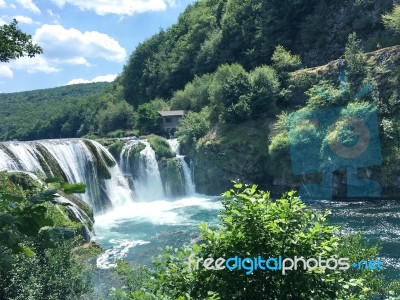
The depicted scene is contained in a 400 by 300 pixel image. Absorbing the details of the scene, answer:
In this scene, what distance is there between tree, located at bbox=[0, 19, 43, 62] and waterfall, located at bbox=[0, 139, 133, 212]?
17.6 metres

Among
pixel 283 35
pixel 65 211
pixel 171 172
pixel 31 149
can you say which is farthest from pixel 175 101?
pixel 65 211

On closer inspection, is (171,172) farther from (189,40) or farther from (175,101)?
(189,40)

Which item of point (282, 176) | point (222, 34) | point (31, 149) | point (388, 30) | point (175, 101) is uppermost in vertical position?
point (222, 34)

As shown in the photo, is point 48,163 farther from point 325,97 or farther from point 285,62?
point 285,62

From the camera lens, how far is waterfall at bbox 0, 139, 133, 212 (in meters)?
22.9

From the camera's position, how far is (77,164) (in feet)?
90.0

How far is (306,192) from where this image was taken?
27.5 metres

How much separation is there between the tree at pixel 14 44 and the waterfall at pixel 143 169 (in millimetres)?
27151

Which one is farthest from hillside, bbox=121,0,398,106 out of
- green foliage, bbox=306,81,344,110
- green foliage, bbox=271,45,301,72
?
green foliage, bbox=306,81,344,110

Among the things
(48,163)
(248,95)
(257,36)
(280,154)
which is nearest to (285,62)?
(248,95)

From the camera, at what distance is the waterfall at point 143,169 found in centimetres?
3266

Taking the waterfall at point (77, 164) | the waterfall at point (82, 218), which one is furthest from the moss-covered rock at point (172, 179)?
the waterfall at point (82, 218)

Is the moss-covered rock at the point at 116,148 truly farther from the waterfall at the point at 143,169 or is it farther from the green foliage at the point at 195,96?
the green foliage at the point at 195,96

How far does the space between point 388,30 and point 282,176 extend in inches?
784
